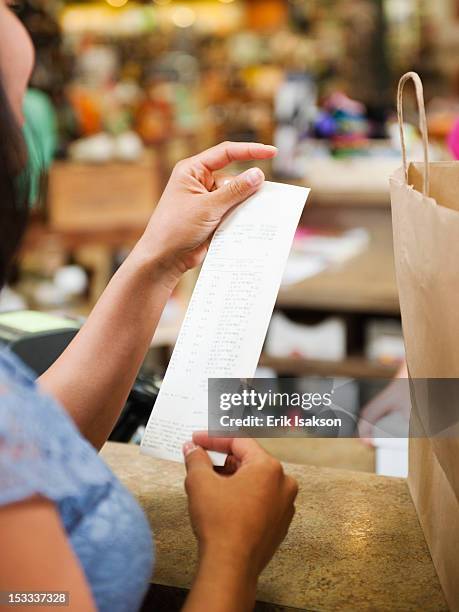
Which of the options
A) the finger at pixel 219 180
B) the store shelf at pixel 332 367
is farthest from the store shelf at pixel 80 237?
the finger at pixel 219 180

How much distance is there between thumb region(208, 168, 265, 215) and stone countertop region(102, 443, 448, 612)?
0.38m

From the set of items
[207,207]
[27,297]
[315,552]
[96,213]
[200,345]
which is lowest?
[27,297]

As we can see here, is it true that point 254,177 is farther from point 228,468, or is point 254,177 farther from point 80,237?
point 80,237

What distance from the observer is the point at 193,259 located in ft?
3.66

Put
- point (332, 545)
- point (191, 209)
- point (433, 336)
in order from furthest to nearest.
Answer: point (191, 209) < point (332, 545) < point (433, 336)

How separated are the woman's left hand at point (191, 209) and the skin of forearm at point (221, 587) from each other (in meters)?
0.44

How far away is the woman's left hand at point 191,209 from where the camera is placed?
1.04 metres

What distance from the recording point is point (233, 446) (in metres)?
0.85

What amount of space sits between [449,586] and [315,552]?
0.16 metres

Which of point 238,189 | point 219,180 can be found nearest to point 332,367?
point 219,180

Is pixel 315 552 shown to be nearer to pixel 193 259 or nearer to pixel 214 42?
pixel 193 259

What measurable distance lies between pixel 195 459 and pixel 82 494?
15 cm

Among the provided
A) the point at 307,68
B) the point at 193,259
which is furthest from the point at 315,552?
the point at 307,68

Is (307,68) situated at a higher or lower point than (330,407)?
lower
